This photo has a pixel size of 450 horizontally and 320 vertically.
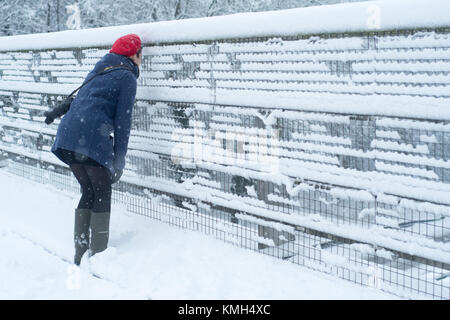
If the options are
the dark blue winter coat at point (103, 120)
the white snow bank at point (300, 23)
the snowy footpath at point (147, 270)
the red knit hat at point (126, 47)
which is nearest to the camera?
the white snow bank at point (300, 23)

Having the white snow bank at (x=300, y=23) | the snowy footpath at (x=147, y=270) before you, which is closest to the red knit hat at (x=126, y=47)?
the white snow bank at (x=300, y=23)

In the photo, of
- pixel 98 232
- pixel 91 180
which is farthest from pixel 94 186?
pixel 98 232

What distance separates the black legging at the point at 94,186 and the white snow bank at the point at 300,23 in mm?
1423

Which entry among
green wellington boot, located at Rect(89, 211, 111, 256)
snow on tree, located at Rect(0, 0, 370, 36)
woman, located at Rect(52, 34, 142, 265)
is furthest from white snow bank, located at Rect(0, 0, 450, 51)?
snow on tree, located at Rect(0, 0, 370, 36)

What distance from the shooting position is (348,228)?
4309mm

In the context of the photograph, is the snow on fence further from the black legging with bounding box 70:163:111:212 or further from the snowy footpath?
the black legging with bounding box 70:163:111:212

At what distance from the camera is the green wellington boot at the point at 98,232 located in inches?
197

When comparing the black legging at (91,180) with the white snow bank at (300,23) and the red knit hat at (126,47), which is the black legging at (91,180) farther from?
the white snow bank at (300,23)

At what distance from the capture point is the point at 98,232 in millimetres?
5031

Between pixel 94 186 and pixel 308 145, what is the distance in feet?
5.80

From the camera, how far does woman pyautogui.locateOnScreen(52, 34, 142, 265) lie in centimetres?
486

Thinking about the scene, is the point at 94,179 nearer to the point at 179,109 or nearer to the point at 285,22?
the point at 179,109

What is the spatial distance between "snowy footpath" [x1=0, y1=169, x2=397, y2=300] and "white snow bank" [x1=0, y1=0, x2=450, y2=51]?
1.75 m

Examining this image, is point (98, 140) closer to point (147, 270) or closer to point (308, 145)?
point (147, 270)
